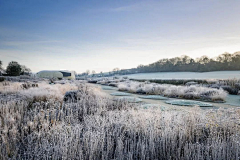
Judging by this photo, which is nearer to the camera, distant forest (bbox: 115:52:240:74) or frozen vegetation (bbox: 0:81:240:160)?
frozen vegetation (bbox: 0:81:240:160)

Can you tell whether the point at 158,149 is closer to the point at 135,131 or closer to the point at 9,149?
the point at 135,131

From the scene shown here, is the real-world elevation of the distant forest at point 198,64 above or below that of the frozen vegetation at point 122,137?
above

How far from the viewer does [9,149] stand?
116 inches

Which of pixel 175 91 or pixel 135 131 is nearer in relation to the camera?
pixel 135 131

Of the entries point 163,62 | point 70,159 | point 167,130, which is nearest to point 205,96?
point 167,130

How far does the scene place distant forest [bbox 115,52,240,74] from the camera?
5053 centimetres

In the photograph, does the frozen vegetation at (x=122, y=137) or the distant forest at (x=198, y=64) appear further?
the distant forest at (x=198, y=64)

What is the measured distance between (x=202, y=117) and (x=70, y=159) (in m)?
4.15

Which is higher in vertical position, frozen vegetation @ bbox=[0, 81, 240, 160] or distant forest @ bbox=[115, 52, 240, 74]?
distant forest @ bbox=[115, 52, 240, 74]

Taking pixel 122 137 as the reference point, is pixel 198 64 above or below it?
above

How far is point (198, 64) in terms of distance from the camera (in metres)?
60.6

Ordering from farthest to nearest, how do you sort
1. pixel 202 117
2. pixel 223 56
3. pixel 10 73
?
1. pixel 223 56
2. pixel 10 73
3. pixel 202 117

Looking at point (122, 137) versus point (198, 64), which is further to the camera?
point (198, 64)

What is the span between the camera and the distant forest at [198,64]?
50.5 m
